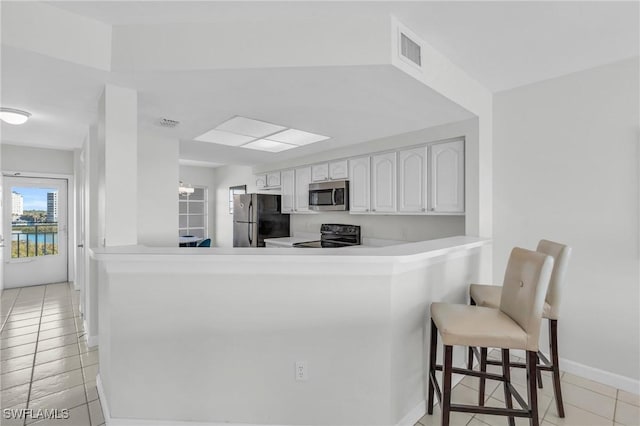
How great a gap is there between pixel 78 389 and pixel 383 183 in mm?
3337

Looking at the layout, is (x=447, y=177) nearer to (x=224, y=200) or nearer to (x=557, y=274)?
(x=557, y=274)

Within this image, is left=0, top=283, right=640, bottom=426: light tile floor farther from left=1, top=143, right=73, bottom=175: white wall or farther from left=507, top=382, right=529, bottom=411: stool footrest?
left=1, top=143, right=73, bottom=175: white wall

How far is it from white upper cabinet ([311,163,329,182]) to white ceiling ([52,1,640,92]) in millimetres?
2404

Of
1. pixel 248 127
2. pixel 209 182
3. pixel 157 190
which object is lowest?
pixel 157 190

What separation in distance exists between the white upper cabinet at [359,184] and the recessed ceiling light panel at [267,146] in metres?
0.89

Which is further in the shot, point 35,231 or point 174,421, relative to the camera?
point 35,231

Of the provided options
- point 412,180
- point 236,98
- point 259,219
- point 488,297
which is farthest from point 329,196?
point 488,297

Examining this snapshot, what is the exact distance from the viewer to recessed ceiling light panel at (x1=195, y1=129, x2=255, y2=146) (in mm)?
3461

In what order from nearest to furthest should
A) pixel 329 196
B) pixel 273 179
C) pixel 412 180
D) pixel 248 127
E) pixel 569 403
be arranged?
1. pixel 569 403
2. pixel 248 127
3. pixel 412 180
4. pixel 329 196
5. pixel 273 179

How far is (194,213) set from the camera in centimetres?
782

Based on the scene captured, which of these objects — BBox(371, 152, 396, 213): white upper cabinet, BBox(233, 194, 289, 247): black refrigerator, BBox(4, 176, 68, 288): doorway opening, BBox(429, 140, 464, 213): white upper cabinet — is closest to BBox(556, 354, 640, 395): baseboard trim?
BBox(429, 140, 464, 213): white upper cabinet

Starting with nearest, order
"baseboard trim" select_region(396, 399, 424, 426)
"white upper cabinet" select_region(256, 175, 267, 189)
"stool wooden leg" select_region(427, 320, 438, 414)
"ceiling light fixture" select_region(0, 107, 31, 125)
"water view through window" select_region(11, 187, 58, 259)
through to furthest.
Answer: "baseboard trim" select_region(396, 399, 424, 426)
"stool wooden leg" select_region(427, 320, 438, 414)
"ceiling light fixture" select_region(0, 107, 31, 125)
"water view through window" select_region(11, 187, 58, 259)
"white upper cabinet" select_region(256, 175, 267, 189)

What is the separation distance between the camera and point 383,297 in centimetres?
176

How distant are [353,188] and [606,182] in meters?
2.44
